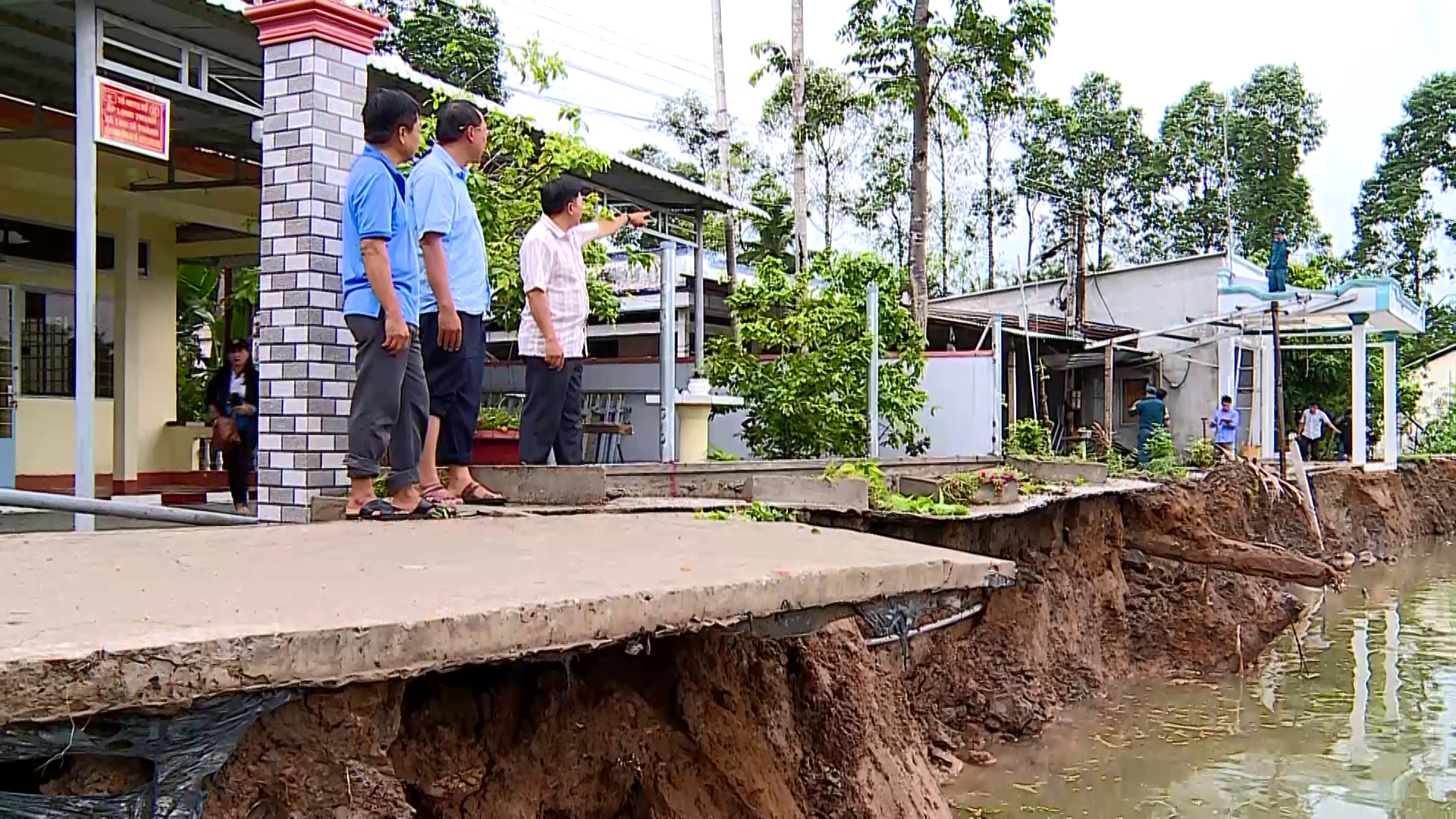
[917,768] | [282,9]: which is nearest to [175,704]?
[917,768]

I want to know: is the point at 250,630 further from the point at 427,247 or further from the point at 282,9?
the point at 282,9

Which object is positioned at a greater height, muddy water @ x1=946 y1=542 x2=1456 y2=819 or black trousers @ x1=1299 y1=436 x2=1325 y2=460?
black trousers @ x1=1299 y1=436 x2=1325 y2=460

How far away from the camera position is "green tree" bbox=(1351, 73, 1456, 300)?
1545 inches

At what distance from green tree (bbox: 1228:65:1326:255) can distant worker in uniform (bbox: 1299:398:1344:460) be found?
1616cm

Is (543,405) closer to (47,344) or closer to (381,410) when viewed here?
(381,410)

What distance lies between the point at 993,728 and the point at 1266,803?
1.75 metres

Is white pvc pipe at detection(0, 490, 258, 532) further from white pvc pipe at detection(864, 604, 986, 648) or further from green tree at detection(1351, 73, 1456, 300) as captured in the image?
green tree at detection(1351, 73, 1456, 300)

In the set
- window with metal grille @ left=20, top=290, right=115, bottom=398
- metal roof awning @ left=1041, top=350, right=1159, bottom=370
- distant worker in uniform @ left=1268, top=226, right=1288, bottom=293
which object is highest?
distant worker in uniform @ left=1268, top=226, right=1288, bottom=293

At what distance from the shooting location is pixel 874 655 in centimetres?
586

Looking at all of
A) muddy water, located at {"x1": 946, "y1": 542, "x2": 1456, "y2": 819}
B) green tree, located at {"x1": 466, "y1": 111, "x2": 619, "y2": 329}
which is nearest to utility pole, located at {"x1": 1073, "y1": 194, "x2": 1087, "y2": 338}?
muddy water, located at {"x1": 946, "y1": 542, "x2": 1456, "y2": 819}

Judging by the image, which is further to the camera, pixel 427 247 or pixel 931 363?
pixel 931 363

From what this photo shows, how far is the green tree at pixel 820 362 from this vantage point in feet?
39.8

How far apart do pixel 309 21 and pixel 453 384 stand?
194cm

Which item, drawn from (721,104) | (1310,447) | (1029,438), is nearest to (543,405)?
(1029,438)
